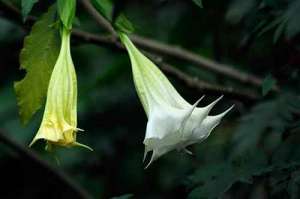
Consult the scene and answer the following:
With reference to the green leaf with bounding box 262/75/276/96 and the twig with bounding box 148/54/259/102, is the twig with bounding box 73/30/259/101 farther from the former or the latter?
the green leaf with bounding box 262/75/276/96

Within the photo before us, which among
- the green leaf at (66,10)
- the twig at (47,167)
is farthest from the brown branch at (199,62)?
the green leaf at (66,10)

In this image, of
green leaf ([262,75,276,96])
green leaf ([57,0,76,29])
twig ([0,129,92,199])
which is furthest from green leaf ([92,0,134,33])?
twig ([0,129,92,199])

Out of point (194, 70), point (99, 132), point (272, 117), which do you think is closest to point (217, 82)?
point (194, 70)

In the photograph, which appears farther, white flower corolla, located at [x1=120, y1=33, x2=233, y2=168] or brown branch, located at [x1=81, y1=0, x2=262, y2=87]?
brown branch, located at [x1=81, y1=0, x2=262, y2=87]

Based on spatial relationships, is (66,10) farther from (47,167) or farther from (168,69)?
(47,167)

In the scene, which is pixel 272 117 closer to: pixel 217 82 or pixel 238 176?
pixel 238 176

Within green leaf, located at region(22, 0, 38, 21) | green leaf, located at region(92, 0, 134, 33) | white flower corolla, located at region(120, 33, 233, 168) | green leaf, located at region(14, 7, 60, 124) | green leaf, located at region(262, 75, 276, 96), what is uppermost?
green leaf, located at region(22, 0, 38, 21)
